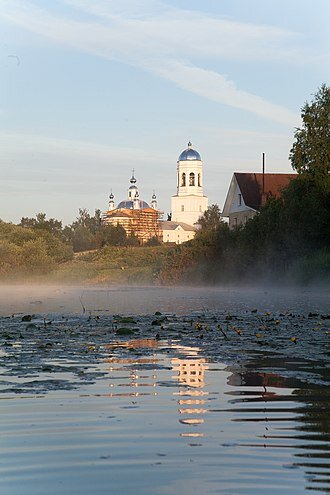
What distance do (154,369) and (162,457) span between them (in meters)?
4.72

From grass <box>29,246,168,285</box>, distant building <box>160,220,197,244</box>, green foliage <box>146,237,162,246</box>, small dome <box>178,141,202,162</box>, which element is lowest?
grass <box>29,246,168,285</box>

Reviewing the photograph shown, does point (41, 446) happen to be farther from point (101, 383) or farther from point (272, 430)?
point (101, 383)

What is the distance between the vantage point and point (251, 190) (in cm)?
7225

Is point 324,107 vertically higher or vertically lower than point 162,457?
higher

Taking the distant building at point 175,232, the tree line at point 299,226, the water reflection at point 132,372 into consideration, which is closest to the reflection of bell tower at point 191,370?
the water reflection at point 132,372

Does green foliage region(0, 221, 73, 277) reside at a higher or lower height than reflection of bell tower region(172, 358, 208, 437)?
higher

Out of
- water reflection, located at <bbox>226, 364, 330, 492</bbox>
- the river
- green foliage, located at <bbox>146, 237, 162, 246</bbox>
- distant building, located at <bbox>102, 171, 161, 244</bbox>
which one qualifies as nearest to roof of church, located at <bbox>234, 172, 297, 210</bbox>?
the river

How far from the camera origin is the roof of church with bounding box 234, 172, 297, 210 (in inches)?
2793

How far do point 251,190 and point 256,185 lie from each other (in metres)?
0.71

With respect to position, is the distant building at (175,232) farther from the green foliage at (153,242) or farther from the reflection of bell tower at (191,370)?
the reflection of bell tower at (191,370)

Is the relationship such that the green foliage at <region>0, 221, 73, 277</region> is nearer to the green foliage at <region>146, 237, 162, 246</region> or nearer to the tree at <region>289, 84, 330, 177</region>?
the tree at <region>289, 84, 330, 177</region>

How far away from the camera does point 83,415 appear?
7191mm

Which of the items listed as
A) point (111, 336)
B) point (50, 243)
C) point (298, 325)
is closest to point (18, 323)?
point (111, 336)

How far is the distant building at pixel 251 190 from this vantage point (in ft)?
232
